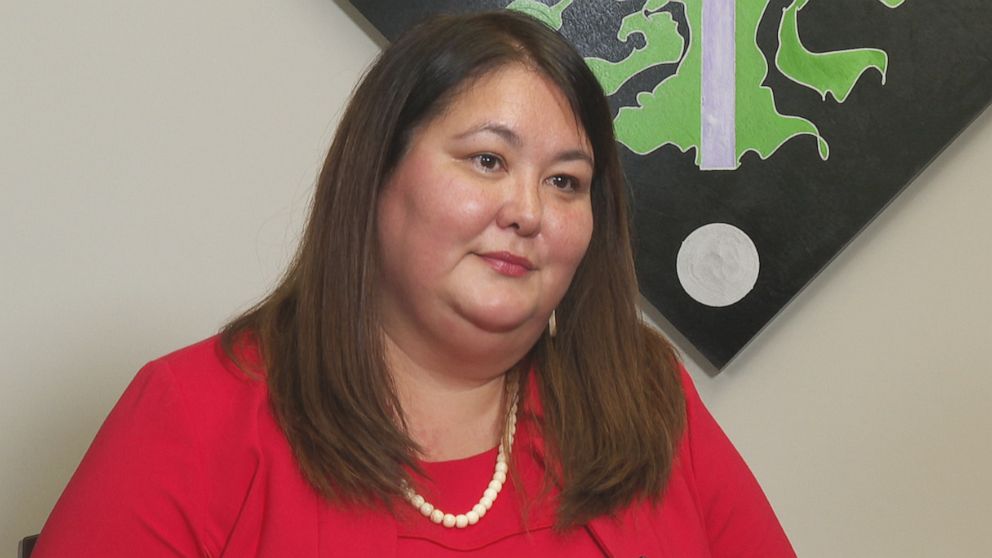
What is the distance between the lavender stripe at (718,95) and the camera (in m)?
2.00

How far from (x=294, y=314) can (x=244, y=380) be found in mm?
118

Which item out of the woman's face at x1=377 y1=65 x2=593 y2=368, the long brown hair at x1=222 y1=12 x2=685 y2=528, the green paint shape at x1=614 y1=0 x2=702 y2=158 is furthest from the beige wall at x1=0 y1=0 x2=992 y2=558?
the woman's face at x1=377 y1=65 x2=593 y2=368

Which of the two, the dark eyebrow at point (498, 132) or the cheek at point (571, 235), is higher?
the dark eyebrow at point (498, 132)

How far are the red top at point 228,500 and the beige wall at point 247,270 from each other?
0.57 metres

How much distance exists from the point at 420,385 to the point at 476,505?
0.15 meters

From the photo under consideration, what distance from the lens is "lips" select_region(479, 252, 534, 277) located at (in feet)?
4.42

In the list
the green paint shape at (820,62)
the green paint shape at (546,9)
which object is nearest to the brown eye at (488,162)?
the green paint shape at (546,9)

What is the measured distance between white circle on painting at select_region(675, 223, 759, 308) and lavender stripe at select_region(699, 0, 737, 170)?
4.3 inches

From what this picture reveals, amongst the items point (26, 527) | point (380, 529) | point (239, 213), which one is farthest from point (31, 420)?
point (380, 529)

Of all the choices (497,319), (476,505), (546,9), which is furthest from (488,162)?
(546,9)

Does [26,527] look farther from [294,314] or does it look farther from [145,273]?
[294,314]

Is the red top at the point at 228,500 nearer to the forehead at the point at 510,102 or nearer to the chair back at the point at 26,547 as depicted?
the chair back at the point at 26,547

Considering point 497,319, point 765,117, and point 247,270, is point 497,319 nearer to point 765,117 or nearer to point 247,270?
point 247,270

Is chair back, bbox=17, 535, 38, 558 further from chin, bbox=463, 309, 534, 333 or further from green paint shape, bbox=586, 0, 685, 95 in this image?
green paint shape, bbox=586, 0, 685, 95
